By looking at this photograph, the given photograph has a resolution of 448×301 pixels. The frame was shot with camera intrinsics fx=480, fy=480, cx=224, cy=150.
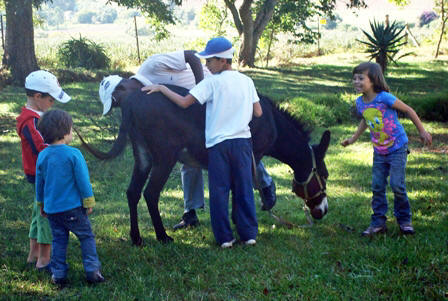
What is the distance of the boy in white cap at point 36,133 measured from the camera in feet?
13.2

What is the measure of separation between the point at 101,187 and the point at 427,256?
15.7 feet

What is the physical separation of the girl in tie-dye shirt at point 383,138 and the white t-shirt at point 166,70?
1832mm

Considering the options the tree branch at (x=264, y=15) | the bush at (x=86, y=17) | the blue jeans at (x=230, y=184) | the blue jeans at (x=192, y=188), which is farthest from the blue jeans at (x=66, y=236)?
the bush at (x=86, y=17)

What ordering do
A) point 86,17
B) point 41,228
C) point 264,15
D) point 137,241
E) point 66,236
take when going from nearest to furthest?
1. point 66,236
2. point 41,228
3. point 137,241
4. point 264,15
5. point 86,17

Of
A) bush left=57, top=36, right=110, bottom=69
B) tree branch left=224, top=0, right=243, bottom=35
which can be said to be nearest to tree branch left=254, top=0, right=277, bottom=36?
tree branch left=224, top=0, right=243, bottom=35

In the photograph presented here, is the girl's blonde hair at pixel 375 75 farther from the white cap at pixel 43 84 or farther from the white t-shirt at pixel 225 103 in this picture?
the white cap at pixel 43 84

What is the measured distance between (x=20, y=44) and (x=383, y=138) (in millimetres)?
13005

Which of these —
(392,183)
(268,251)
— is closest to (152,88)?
(268,251)

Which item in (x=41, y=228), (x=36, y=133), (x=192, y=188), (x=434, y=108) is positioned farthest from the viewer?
(x=434, y=108)

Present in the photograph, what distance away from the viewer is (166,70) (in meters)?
5.20

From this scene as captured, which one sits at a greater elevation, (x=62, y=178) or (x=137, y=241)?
(x=62, y=178)

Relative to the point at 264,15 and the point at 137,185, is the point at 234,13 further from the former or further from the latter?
the point at 137,185

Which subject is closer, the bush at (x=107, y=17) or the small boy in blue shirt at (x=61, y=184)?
the small boy in blue shirt at (x=61, y=184)

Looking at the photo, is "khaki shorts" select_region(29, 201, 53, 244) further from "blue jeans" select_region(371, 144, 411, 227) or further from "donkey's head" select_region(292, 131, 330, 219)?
"blue jeans" select_region(371, 144, 411, 227)
